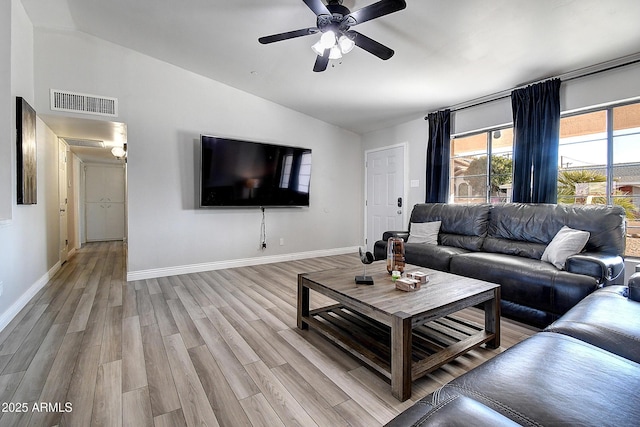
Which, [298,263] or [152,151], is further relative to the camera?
[298,263]

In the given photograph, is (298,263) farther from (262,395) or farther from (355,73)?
(262,395)

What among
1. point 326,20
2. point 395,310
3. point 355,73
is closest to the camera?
point 395,310

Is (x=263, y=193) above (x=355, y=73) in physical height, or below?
below

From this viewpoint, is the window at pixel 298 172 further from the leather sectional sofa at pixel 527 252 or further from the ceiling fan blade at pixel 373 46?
the ceiling fan blade at pixel 373 46

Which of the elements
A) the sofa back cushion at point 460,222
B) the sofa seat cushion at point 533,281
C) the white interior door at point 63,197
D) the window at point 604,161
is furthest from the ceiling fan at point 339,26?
the white interior door at point 63,197

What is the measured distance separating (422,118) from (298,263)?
3.15 m

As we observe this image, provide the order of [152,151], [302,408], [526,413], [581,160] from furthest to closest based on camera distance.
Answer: [152,151] < [581,160] < [302,408] < [526,413]

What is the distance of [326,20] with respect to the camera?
2.27 meters

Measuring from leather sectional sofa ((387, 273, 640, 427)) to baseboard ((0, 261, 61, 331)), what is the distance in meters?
3.25

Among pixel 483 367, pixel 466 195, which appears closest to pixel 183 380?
pixel 483 367

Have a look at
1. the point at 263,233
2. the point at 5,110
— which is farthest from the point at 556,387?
the point at 263,233

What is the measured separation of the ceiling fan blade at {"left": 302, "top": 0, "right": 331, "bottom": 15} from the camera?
2.07 meters

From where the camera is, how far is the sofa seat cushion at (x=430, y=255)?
124 inches

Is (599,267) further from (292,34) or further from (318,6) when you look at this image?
(292,34)
